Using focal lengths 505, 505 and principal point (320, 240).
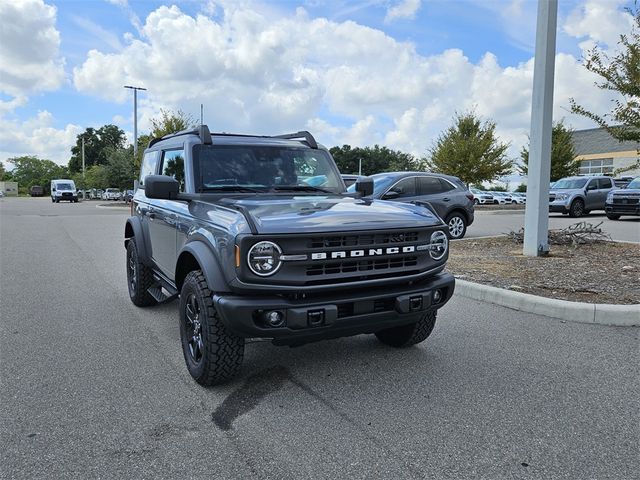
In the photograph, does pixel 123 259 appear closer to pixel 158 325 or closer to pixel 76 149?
pixel 158 325

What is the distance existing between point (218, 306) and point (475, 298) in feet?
13.3

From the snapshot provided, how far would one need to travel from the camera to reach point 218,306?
10.6ft

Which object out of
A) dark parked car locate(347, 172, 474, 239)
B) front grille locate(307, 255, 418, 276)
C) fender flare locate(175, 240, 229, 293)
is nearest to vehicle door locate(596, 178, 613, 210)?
dark parked car locate(347, 172, 474, 239)

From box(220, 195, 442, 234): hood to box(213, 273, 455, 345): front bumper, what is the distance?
1.45 ft

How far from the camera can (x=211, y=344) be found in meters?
3.42

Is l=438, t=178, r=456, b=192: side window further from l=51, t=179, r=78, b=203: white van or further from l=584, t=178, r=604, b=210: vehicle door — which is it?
l=51, t=179, r=78, b=203: white van

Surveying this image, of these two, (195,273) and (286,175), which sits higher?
(286,175)

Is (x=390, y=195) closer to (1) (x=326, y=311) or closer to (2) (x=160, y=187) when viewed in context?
(2) (x=160, y=187)

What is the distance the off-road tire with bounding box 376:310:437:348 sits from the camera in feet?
13.9

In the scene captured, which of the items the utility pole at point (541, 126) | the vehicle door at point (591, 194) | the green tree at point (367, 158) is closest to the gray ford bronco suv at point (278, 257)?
the utility pole at point (541, 126)

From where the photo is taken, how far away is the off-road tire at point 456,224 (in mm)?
12367

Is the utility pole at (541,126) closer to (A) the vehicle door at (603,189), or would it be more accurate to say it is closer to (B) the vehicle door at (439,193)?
(B) the vehicle door at (439,193)

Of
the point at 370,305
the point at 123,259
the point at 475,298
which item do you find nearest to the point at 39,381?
the point at 370,305

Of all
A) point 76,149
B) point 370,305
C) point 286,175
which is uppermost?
point 76,149
